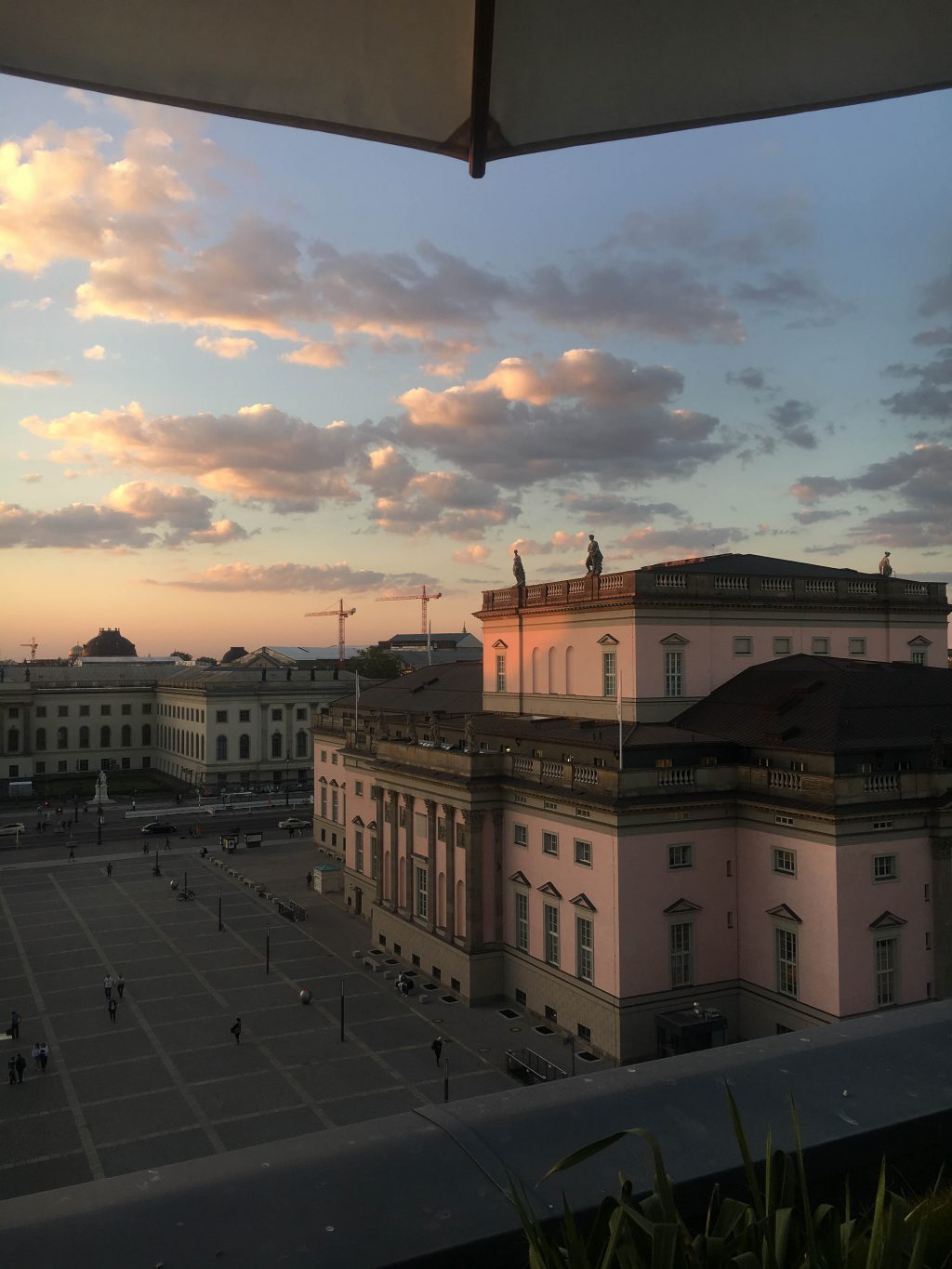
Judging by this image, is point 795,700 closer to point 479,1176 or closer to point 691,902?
point 691,902

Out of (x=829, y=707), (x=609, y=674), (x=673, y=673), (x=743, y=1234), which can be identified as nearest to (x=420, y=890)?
(x=609, y=674)

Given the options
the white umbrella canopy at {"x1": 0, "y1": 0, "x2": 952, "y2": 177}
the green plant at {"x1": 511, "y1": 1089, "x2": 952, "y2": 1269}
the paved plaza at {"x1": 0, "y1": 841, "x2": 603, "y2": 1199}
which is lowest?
the paved plaza at {"x1": 0, "y1": 841, "x2": 603, "y2": 1199}

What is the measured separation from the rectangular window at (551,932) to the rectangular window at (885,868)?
13.1 m

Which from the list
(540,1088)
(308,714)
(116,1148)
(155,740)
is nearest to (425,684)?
(116,1148)

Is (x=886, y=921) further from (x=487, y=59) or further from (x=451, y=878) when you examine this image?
(x=487, y=59)

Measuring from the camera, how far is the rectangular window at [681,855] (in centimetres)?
3844

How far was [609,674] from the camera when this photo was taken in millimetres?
47594

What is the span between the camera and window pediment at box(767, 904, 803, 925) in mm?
36281

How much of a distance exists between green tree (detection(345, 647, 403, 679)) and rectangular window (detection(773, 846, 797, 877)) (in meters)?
120

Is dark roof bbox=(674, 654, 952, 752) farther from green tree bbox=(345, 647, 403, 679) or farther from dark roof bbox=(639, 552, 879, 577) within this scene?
green tree bbox=(345, 647, 403, 679)

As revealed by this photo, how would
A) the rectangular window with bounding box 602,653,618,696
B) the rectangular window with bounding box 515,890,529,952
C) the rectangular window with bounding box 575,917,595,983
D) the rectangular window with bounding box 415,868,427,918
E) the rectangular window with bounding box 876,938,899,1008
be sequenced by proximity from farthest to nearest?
the rectangular window with bounding box 415,868,427,918 < the rectangular window with bounding box 602,653,618,696 < the rectangular window with bounding box 515,890,529,952 < the rectangular window with bounding box 575,917,595,983 < the rectangular window with bounding box 876,938,899,1008

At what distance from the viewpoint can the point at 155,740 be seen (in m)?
144

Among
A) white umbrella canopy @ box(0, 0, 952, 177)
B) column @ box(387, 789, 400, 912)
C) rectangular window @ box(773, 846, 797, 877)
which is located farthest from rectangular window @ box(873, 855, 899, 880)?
white umbrella canopy @ box(0, 0, 952, 177)

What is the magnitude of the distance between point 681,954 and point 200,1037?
19747 millimetres
